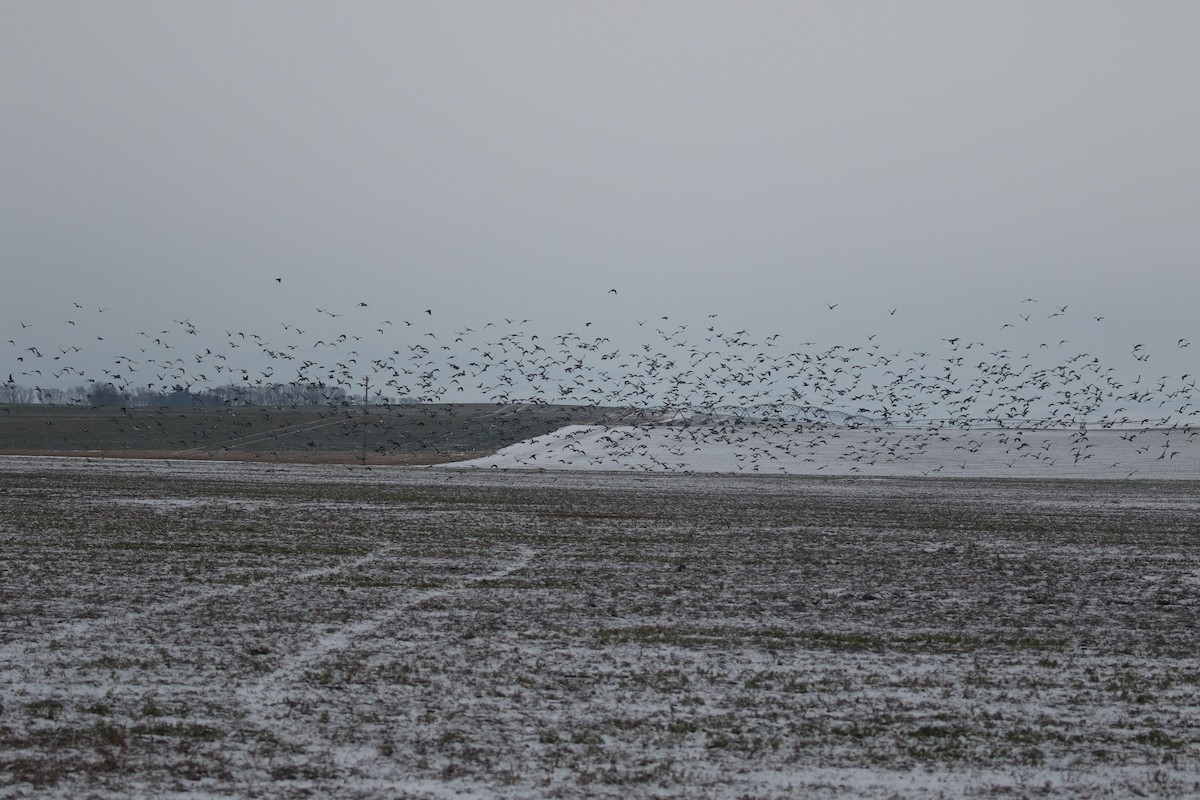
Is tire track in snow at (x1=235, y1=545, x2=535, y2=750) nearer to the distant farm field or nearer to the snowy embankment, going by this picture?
the snowy embankment

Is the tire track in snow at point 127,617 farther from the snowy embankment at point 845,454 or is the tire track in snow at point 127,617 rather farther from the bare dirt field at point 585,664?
the snowy embankment at point 845,454

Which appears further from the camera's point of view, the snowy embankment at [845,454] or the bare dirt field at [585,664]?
the snowy embankment at [845,454]

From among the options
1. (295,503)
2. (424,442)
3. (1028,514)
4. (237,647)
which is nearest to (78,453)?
(424,442)

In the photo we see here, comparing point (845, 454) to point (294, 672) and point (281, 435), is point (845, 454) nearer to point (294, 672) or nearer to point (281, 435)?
point (281, 435)

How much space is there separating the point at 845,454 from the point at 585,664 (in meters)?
76.4

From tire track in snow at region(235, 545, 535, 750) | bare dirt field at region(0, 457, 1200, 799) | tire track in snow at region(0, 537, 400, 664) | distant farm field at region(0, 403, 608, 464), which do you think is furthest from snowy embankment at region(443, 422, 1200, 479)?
tire track in snow at region(235, 545, 535, 750)

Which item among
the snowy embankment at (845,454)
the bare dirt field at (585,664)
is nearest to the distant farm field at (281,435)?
the snowy embankment at (845,454)

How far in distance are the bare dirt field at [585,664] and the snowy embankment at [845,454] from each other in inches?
1897

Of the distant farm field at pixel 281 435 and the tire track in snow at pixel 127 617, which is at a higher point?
the distant farm field at pixel 281 435

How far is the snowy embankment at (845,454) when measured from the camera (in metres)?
76.3

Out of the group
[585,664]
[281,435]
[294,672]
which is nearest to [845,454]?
[281,435]

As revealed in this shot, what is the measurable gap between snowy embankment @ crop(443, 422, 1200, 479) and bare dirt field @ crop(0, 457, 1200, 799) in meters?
48.2

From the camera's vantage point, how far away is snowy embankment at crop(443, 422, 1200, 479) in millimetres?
76344

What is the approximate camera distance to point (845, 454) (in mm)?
87062
